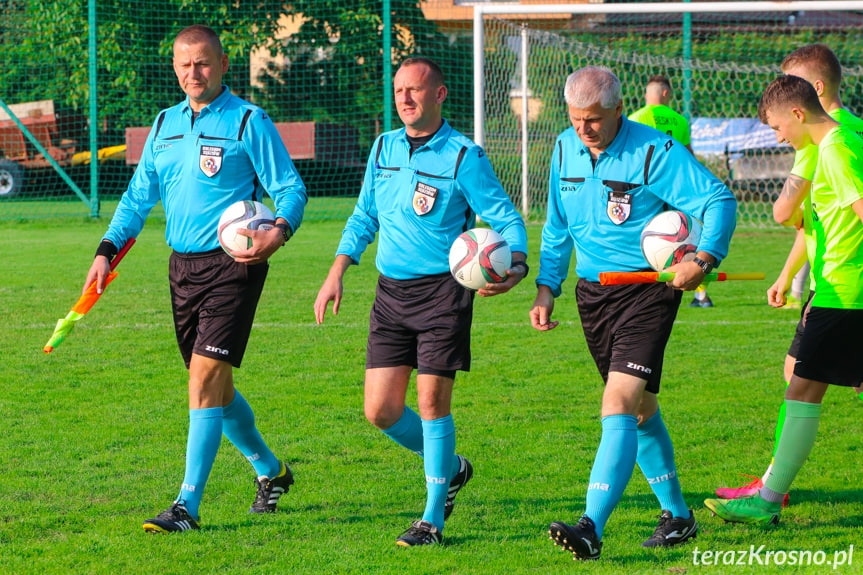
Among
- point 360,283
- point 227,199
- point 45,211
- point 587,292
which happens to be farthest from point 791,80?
point 45,211

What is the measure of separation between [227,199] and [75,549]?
5.24 feet

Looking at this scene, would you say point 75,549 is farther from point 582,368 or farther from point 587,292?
point 582,368

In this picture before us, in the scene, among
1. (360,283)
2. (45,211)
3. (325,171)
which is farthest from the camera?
(325,171)

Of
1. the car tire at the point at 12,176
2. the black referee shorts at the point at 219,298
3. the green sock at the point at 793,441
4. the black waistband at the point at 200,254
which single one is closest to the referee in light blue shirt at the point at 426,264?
the black referee shorts at the point at 219,298

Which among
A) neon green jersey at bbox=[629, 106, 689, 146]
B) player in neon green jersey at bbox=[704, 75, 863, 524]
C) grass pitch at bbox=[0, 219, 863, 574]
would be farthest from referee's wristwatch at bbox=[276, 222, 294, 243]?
neon green jersey at bbox=[629, 106, 689, 146]

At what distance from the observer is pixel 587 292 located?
4254 mm

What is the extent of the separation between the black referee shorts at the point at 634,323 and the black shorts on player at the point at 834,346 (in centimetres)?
62

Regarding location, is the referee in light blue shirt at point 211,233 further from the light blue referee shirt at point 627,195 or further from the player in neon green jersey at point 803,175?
the player in neon green jersey at point 803,175

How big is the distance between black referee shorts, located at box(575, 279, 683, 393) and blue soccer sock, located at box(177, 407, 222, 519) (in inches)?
66.8

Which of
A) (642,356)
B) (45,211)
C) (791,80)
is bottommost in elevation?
(45,211)

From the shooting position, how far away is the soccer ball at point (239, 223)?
425cm

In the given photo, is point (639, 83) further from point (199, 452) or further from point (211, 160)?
point (199, 452)

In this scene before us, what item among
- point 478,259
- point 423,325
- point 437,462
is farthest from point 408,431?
point 478,259

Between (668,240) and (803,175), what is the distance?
2.61ft
